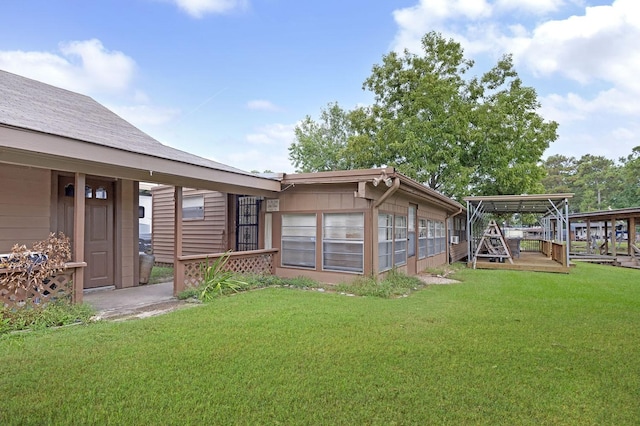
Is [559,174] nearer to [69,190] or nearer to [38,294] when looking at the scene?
[69,190]

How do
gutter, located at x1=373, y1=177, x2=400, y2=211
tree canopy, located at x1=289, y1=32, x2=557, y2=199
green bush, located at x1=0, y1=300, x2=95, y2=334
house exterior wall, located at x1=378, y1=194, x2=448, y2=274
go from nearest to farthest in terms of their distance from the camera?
green bush, located at x1=0, y1=300, x2=95, y2=334, gutter, located at x1=373, y1=177, x2=400, y2=211, house exterior wall, located at x1=378, y1=194, x2=448, y2=274, tree canopy, located at x1=289, y1=32, x2=557, y2=199

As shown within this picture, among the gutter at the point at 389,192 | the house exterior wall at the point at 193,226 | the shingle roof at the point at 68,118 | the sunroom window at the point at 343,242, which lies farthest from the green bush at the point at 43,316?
the gutter at the point at 389,192

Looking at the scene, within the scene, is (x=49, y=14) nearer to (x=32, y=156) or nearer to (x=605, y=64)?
(x=32, y=156)

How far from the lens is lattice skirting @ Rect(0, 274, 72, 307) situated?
4230 millimetres

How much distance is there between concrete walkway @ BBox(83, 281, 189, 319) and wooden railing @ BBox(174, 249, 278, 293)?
40cm

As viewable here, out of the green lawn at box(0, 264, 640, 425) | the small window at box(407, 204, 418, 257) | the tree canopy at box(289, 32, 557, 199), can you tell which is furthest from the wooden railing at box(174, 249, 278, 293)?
the tree canopy at box(289, 32, 557, 199)

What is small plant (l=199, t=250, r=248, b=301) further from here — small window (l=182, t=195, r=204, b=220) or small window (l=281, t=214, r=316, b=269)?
small window (l=182, t=195, r=204, b=220)

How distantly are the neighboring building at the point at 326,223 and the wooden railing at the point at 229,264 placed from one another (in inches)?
12.3

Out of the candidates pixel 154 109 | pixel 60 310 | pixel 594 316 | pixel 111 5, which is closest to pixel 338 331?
pixel 60 310

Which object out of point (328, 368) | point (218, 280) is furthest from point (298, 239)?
point (328, 368)

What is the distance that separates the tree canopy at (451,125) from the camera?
1669cm

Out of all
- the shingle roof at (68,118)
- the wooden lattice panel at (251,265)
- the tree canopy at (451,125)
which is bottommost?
the wooden lattice panel at (251,265)

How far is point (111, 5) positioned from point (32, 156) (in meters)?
7.30

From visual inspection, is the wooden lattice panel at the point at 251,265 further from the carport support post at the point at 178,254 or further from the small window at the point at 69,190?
the small window at the point at 69,190
